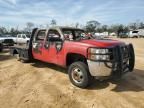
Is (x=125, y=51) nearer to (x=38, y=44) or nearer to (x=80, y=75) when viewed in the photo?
(x=80, y=75)

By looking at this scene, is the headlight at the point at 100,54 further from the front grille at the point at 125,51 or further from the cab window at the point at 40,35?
the cab window at the point at 40,35

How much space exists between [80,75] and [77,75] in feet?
0.44

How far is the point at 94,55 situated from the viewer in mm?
5547

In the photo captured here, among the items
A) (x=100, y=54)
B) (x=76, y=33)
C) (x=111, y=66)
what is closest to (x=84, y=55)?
(x=100, y=54)

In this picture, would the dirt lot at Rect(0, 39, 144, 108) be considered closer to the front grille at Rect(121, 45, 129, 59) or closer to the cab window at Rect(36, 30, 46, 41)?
the front grille at Rect(121, 45, 129, 59)

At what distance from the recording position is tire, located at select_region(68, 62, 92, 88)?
5.79m

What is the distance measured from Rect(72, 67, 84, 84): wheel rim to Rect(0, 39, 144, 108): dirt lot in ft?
0.81

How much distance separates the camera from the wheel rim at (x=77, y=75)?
19.6ft

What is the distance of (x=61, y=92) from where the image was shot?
5770 mm

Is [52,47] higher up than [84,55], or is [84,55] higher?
[52,47]

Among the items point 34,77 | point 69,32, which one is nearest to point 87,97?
point 34,77

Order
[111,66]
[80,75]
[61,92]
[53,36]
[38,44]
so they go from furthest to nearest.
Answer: [38,44], [53,36], [80,75], [61,92], [111,66]

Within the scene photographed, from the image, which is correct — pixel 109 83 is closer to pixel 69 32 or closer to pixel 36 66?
pixel 69 32

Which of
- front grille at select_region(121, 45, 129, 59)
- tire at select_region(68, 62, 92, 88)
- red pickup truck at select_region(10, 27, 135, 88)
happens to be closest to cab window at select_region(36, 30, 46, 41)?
red pickup truck at select_region(10, 27, 135, 88)
